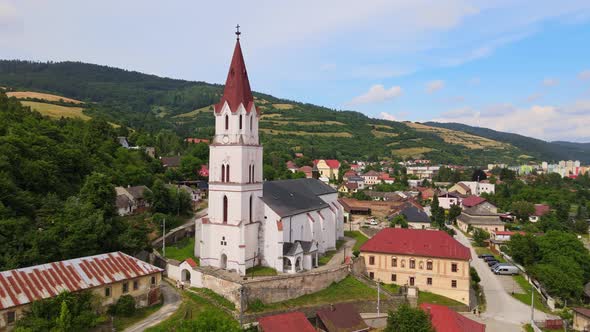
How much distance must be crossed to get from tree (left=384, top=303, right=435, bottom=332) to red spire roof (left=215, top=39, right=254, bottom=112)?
22.0 metres

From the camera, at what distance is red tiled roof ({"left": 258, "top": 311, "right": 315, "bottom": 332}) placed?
98.6 ft

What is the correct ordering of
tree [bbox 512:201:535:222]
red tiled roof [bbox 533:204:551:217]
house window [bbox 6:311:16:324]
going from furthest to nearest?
red tiled roof [bbox 533:204:551:217], tree [bbox 512:201:535:222], house window [bbox 6:311:16:324]

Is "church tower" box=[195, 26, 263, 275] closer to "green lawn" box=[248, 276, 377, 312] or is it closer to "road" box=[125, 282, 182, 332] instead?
"road" box=[125, 282, 182, 332]

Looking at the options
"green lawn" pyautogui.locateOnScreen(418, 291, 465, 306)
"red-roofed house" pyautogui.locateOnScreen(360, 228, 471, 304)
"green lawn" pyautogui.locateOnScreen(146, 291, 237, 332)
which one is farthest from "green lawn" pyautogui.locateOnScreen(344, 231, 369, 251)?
"green lawn" pyautogui.locateOnScreen(146, 291, 237, 332)

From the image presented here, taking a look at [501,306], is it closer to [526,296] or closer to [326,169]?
[526,296]

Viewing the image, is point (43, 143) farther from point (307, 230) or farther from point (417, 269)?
point (417, 269)

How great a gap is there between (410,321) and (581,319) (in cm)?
2090

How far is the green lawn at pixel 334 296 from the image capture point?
35625mm

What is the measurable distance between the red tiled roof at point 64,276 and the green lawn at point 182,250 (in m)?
9.90

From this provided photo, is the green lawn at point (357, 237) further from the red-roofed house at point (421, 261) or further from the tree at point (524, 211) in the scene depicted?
the tree at point (524, 211)

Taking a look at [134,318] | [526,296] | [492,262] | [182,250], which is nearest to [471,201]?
[492,262]

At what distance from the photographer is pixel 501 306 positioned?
143 ft

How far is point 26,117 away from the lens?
60.7 metres

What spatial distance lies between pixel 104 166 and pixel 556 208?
296 ft
